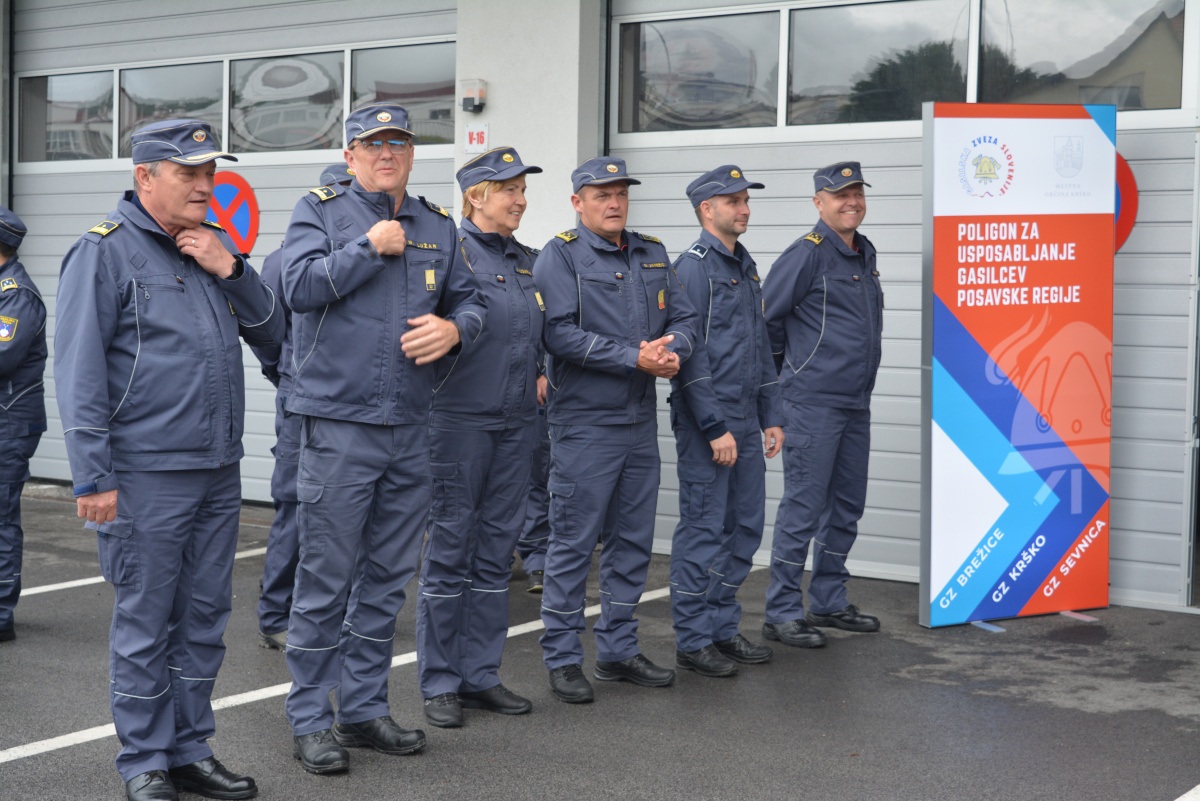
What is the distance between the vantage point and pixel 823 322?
255 inches

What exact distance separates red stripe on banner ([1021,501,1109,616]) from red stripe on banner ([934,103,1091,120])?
2.00m

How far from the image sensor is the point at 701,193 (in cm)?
594

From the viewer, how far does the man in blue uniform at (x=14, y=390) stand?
6020 mm

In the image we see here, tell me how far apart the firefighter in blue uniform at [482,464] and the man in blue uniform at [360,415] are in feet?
1.06

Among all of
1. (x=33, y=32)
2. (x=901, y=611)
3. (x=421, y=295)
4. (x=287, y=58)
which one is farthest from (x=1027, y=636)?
(x=33, y=32)

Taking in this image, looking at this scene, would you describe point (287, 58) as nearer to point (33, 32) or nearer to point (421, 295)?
point (33, 32)

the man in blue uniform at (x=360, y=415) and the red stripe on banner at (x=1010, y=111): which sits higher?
the red stripe on banner at (x=1010, y=111)

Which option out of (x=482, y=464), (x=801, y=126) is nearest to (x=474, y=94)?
(x=801, y=126)

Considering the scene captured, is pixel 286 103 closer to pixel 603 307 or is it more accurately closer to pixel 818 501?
pixel 603 307

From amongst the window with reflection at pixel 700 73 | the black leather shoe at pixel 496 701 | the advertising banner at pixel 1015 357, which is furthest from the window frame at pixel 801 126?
the black leather shoe at pixel 496 701

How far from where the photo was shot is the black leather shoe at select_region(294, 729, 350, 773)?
439 cm

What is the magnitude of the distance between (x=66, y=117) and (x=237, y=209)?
2231 mm

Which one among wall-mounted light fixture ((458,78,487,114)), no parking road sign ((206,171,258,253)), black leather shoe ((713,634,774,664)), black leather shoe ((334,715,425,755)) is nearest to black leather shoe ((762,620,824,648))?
black leather shoe ((713,634,774,664))

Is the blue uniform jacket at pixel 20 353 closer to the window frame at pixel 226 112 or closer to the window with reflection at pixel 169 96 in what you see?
the window frame at pixel 226 112
